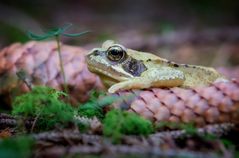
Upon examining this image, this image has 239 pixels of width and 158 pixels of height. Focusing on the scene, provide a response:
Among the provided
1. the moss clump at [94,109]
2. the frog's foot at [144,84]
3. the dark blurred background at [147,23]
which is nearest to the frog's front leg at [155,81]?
the frog's foot at [144,84]

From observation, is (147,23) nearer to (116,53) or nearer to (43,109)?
(116,53)

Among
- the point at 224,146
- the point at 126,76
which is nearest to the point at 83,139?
the point at 224,146

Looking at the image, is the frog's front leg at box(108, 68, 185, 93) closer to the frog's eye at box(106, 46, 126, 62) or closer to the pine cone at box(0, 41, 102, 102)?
the frog's eye at box(106, 46, 126, 62)

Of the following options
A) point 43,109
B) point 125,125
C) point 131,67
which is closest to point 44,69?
point 131,67

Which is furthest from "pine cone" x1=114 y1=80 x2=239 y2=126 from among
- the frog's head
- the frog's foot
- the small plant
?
the frog's head

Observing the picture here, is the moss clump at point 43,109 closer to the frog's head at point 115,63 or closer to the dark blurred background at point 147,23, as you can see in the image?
the frog's head at point 115,63
